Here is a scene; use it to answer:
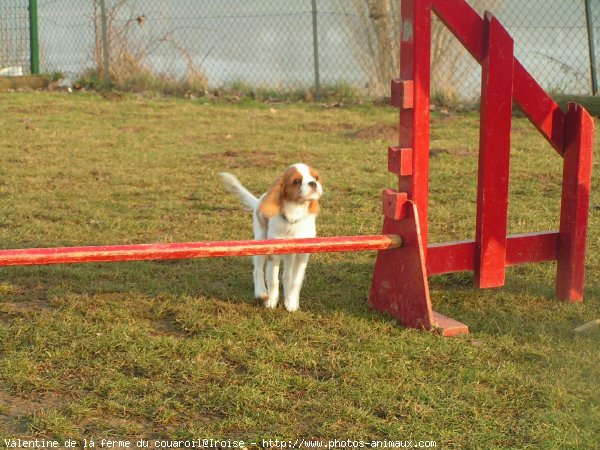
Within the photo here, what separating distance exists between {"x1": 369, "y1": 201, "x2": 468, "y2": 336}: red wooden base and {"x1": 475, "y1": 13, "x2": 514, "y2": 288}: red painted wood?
40 cm

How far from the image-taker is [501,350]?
388 centimetres

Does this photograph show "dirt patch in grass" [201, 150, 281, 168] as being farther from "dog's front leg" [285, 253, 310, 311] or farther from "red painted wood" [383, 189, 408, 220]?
"red painted wood" [383, 189, 408, 220]

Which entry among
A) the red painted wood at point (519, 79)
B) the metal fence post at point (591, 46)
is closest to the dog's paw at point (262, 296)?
the red painted wood at point (519, 79)

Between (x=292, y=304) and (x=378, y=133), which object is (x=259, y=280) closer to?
(x=292, y=304)

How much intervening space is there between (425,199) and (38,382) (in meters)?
1.88

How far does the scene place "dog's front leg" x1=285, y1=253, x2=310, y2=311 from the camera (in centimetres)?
441

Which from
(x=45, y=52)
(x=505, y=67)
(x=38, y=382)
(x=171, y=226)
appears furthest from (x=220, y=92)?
(x=38, y=382)

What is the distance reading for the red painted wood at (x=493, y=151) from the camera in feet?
14.0

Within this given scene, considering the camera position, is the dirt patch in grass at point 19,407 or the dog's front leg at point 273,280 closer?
the dirt patch in grass at point 19,407

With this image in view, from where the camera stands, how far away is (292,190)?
171 inches

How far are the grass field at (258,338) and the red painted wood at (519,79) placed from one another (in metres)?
0.85

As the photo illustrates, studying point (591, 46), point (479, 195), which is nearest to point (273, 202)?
point (479, 195)

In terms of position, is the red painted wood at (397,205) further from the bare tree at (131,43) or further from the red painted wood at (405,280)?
the bare tree at (131,43)

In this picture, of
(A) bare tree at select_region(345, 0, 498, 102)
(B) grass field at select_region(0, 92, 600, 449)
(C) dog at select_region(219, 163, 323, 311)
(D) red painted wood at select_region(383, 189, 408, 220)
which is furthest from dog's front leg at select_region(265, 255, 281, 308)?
(A) bare tree at select_region(345, 0, 498, 102)
